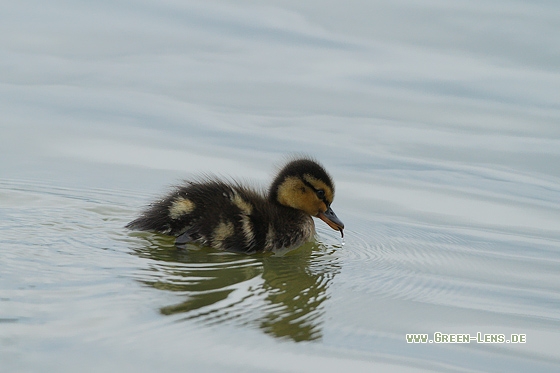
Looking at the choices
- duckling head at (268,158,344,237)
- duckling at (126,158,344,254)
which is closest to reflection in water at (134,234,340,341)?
duckling at (126,158,344,254)

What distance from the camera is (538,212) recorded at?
574 centimetres

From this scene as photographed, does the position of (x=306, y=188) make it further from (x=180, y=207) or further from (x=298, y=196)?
(x=180, y=207)

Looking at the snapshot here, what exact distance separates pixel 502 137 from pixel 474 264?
213 cm

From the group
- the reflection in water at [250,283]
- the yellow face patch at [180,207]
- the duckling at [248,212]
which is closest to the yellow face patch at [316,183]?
the duckling at [248,212]

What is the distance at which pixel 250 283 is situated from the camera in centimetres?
414

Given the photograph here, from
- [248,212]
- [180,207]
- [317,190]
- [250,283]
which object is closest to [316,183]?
[317,190]

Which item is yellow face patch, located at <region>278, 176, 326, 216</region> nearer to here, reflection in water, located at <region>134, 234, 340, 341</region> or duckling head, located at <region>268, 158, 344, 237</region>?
duckling head, located at <region>268, 158, 344, 237</region>

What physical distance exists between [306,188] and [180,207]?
2.35 ft

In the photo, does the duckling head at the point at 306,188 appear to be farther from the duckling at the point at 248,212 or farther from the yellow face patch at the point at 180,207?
the yellow face patch at the point at 180,207

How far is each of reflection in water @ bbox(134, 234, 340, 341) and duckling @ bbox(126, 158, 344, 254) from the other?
0.07 metres

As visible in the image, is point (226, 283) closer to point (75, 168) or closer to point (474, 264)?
point (474, 264)

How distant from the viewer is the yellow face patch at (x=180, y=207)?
4828 millimetres

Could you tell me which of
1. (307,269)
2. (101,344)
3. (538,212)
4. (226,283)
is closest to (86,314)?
(101,344)

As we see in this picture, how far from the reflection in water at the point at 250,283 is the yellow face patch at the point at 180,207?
0.42 feet
